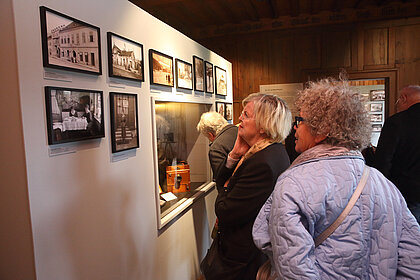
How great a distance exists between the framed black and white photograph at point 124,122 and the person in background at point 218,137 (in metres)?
0.94

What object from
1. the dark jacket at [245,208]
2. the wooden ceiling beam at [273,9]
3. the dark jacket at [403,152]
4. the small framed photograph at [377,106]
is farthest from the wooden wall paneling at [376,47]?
the dark jacket at [245,208]

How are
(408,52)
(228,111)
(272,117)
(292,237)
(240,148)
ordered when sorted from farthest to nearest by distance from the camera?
1. (408,52)
2. (228,111)
3. (240,148)
4. (272,117)
5. (292,237)

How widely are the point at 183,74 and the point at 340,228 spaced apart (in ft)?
6.78

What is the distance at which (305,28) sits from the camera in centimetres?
573

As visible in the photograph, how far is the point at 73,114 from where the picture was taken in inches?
57.6

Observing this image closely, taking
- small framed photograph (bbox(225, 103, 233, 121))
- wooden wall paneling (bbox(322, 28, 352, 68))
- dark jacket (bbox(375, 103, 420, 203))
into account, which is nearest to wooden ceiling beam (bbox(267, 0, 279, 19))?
wooden wall paneling (bbox(322, 28, 352, 68))

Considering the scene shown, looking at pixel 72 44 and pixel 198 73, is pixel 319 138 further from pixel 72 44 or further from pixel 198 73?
pixel 198 73

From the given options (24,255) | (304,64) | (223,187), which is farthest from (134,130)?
(304,64)

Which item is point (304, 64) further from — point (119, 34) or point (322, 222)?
point (322, 222)

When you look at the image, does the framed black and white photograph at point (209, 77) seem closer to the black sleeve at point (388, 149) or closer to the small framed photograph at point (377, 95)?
the black sleeve at point (388, 149)

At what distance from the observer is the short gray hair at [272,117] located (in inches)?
75.9

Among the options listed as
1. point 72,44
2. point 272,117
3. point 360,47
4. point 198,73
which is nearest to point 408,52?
point 360,47

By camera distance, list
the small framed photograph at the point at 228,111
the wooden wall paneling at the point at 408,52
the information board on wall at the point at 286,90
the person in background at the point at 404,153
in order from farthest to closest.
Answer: the information board on wall at the point at 286,90 < the wooden wall paneling at the point at 408,52 < the small framed photograph at the point at 228,111 < the person in background at the point at 404,153

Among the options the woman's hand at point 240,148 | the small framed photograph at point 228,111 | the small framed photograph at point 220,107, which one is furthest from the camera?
the small framed photograph at point 228,111
